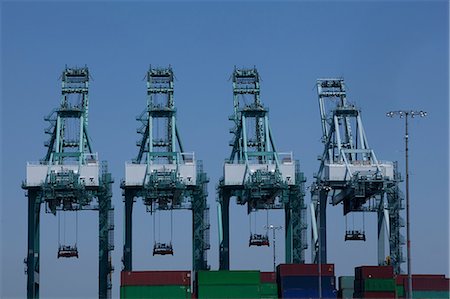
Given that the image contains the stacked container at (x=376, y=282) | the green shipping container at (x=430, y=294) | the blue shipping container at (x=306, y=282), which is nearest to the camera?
the blue shipping container at (x=306, y=282)

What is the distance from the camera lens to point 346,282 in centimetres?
8406

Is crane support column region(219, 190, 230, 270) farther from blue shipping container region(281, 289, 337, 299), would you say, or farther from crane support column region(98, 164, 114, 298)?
blue shipping container region(281, 289, 337, 299)

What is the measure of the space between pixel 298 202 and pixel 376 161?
25.0 feet

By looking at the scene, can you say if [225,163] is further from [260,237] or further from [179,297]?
[179,297]

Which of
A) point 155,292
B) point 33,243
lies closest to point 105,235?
point 33,243

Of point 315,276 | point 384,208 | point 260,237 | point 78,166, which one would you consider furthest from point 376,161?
point 78,166

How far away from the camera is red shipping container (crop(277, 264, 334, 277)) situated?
74.0 meters

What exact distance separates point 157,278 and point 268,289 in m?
8.86

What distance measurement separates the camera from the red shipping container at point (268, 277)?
76938 mm

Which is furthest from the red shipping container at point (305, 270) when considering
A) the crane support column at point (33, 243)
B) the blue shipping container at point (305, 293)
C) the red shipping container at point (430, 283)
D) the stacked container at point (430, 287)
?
the crane support column at point (33, 243)

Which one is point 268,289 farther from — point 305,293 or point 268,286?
point 305,293

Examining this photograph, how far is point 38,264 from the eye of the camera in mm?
87438

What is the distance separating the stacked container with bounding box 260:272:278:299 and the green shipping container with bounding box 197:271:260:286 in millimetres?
4028

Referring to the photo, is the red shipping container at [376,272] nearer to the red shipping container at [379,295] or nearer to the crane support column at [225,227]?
the red shipping container at [379,295]
